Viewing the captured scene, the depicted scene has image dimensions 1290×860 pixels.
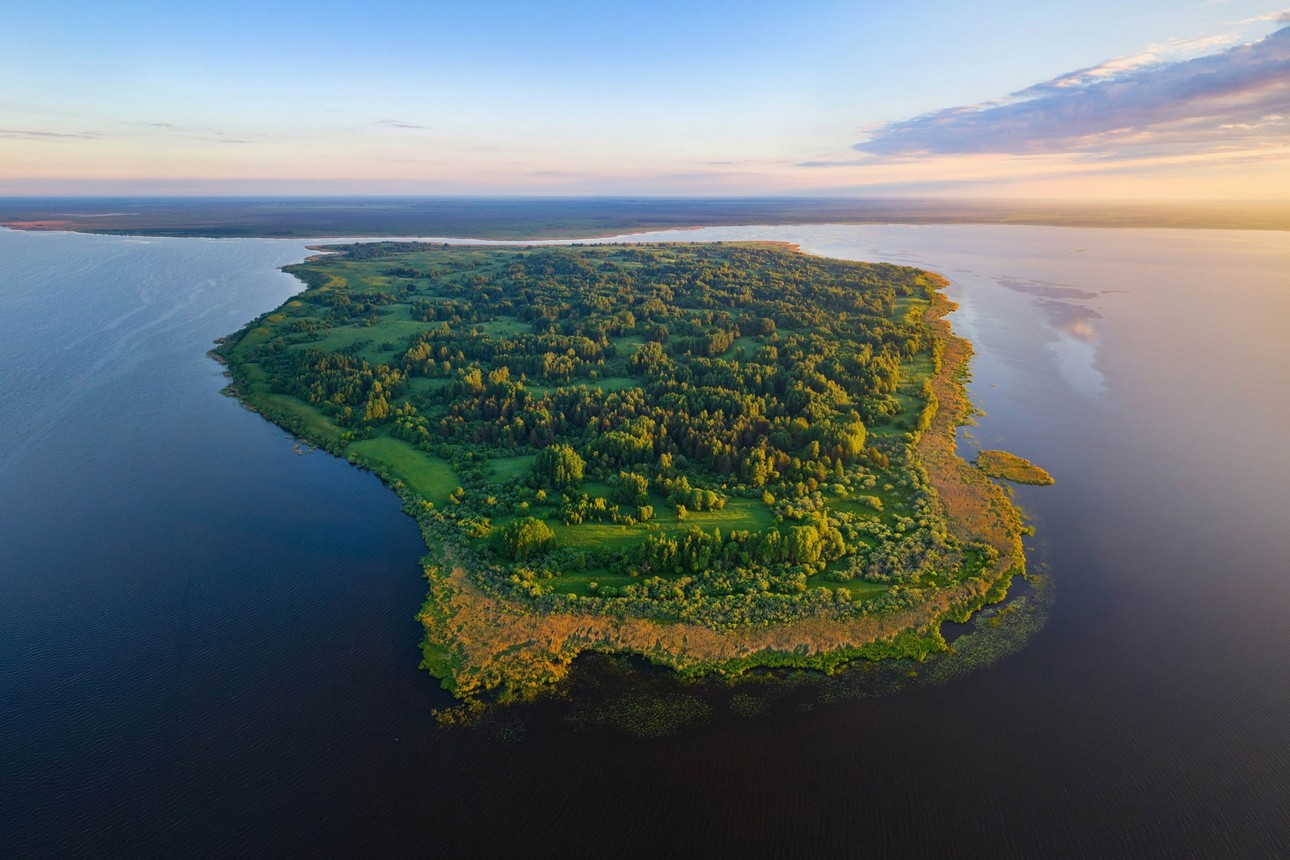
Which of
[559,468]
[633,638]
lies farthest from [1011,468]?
[633,638]

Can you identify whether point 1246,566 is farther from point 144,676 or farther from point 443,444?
point 144,676

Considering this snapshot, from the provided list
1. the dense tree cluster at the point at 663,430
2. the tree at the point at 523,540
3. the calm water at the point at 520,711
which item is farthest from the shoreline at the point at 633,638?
the tree at the point at 523,540

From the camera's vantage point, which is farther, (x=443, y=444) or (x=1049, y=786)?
(x=443, y=444)

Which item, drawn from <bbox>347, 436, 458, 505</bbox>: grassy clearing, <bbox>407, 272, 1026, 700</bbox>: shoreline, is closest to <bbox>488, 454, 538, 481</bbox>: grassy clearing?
<bbox>347, 436, 458, 505</bbox>: grassy clearing

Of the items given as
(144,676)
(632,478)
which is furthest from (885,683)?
(144,676)

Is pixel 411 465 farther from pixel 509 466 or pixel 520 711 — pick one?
pixel 520 711

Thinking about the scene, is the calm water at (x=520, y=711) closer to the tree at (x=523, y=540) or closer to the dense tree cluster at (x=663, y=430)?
the tree at (x=523, y=540)

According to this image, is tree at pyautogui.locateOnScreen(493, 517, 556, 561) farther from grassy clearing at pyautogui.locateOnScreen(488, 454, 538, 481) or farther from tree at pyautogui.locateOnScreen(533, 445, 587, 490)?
grassy clearing at pyautogui.locateOnScreen(488, 454, 538, 481)
